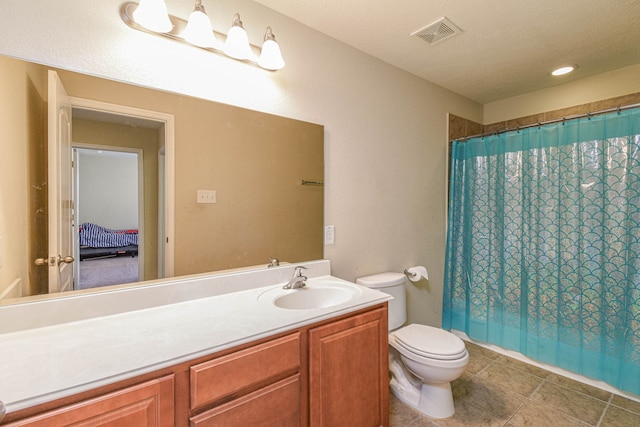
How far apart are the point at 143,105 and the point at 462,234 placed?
2.55m

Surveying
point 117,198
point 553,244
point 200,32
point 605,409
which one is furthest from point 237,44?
point 605,409

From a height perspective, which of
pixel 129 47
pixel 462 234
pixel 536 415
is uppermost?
pixel 129 47

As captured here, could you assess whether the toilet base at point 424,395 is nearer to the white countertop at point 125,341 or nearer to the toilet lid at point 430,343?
the toilet lid at point 430,343

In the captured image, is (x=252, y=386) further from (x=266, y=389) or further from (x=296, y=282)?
(x=296, y=282)

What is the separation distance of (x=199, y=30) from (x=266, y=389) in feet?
4.90

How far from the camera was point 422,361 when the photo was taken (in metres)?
1.58

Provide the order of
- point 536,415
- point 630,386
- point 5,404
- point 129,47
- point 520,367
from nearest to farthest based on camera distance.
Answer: point 5,404 → point 129,47 → point 536,415 → point 630,386 → point 520,367

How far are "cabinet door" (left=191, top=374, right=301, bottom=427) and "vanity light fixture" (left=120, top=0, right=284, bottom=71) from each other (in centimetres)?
146

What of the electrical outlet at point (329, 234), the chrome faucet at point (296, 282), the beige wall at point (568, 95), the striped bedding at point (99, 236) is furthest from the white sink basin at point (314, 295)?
the beige wall at point (568, 95)

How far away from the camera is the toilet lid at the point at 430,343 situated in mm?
1554

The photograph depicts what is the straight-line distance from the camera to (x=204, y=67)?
4.47ft

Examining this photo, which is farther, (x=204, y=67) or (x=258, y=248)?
(x=258, y=248)

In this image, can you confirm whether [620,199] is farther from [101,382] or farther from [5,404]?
[5,404]

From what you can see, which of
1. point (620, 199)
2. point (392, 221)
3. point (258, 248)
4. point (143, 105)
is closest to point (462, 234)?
point (392, 221)
